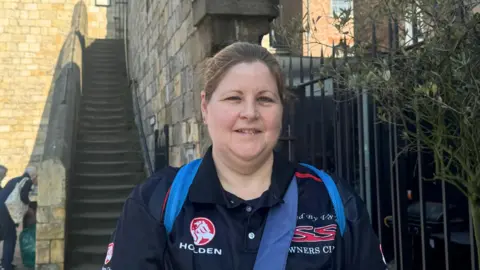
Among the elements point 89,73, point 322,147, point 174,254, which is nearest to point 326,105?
point 322,147

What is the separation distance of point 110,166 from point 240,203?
7.68m

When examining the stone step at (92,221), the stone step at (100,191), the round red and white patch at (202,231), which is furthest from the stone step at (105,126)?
the round red and white patch at (202,231)

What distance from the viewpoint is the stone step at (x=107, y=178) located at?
8.50 metres

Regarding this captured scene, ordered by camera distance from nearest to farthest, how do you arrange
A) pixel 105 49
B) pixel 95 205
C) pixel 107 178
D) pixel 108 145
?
pixel 95 205 < pixel 107 178 < pixel 108 145 < pixel 105 49

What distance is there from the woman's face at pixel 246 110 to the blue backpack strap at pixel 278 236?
22 centimetres

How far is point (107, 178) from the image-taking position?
340 inches

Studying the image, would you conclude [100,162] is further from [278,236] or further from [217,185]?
[278,236]

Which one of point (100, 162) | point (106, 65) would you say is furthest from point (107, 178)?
point (106, 65)

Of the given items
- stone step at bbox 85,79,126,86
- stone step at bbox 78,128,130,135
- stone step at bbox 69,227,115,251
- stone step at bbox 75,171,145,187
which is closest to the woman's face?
stone step at bbox 69,227,115,251

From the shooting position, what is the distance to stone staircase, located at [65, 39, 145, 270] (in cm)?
701

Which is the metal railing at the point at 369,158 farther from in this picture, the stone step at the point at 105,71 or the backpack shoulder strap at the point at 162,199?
the stone step at the point at 105,71

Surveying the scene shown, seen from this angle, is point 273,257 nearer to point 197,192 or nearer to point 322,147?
point 197,192

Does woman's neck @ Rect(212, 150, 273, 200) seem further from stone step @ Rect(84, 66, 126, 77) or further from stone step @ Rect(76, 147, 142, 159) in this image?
stone step @ Rect(84, 66, 126, 77)

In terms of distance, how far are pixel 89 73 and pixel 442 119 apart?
11.2 meters
